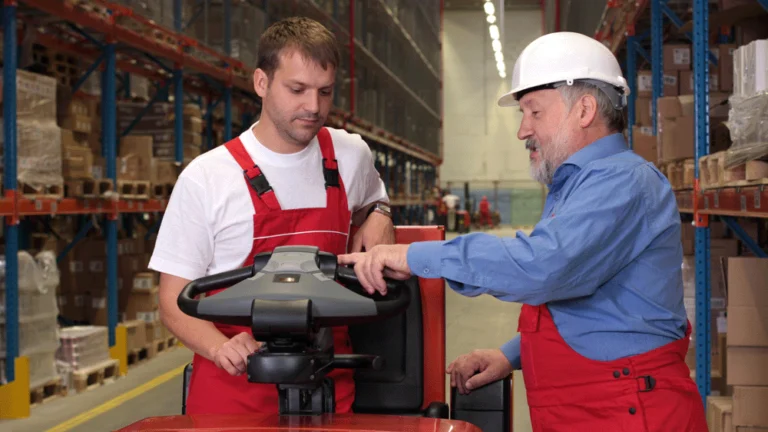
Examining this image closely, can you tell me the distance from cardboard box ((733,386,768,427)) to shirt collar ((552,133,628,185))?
9.14 ft

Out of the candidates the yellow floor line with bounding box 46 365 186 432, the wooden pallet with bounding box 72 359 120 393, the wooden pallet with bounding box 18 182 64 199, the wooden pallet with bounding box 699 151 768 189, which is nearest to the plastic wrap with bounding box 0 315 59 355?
the wooden pallet with bounding box 72 359 120 393

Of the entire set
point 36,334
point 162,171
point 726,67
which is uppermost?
point 726,67

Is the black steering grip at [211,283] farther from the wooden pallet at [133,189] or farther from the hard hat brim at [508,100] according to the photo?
the wooden pallet at [133,189]

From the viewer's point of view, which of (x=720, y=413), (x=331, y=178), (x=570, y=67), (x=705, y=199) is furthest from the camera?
(x=705, y=199)

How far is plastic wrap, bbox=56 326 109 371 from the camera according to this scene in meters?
7.20

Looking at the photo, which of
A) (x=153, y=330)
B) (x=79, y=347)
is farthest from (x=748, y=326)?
(x=153, y=330)

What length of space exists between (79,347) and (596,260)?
5925mm

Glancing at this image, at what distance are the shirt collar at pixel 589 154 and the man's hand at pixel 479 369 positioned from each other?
0.66 metres

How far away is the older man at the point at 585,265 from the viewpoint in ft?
7.08

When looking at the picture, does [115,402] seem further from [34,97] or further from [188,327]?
[188,327]

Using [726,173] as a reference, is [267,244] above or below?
below

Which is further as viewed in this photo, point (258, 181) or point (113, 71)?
point (113, 71)

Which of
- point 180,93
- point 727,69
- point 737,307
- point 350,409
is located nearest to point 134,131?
point 180,93

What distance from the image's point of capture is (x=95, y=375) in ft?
24.4
